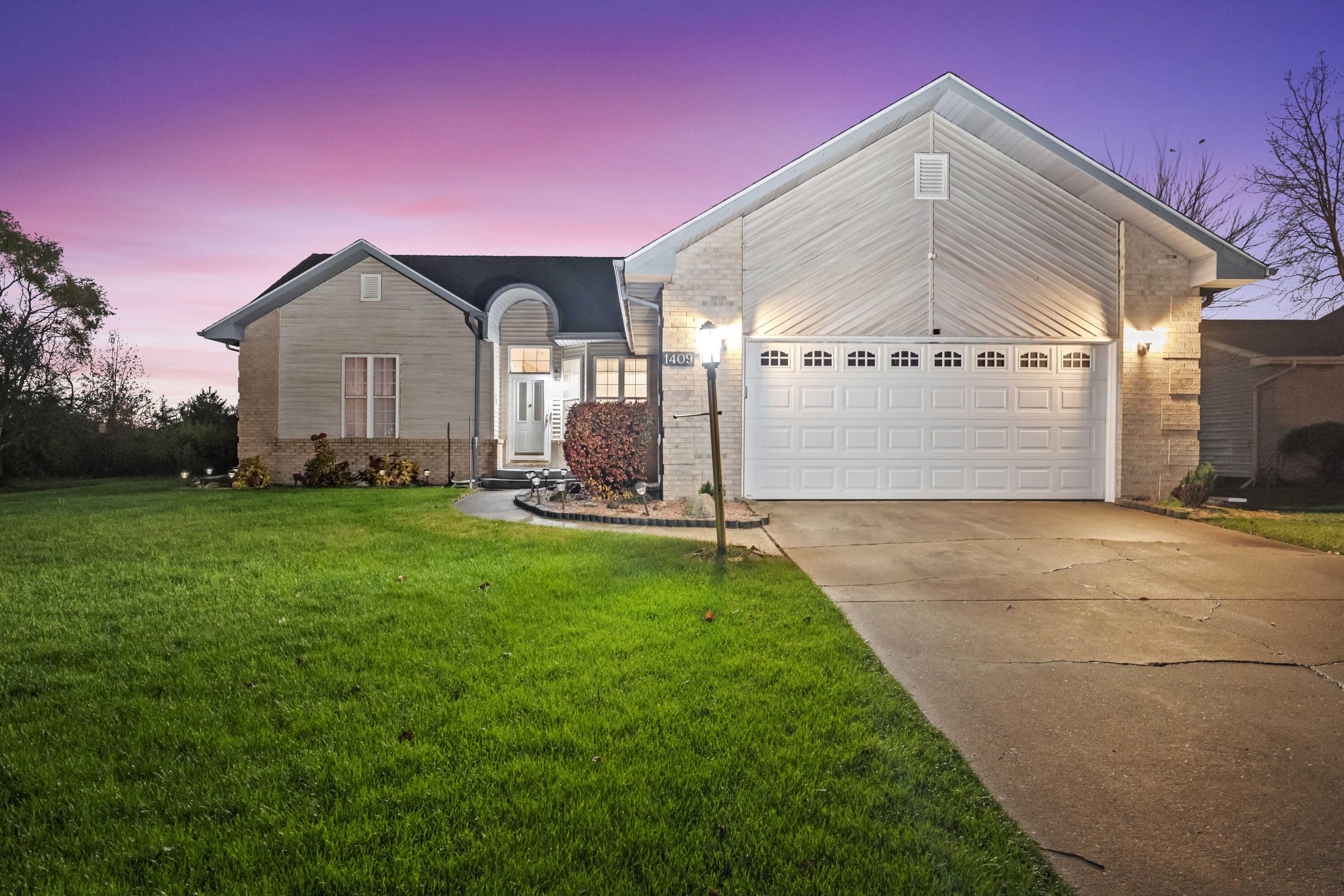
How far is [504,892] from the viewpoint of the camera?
1.95 m

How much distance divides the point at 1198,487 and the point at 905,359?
188 inches

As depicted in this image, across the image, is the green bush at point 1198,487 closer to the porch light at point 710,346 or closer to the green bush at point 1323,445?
the porch light at point 710,346

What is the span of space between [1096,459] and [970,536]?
4821mm

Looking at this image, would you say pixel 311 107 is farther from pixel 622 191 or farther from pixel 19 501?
pixel 19 501

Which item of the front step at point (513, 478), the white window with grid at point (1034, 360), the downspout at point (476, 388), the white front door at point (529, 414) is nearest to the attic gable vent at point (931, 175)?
the white window with grid at point (1034, 360)

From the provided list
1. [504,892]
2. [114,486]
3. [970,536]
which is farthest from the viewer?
[114,486]

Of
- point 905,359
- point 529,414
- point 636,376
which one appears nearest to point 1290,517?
point 905,359

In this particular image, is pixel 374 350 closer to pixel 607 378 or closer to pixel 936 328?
pixel 607 378

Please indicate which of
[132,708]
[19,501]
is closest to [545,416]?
[19,501]

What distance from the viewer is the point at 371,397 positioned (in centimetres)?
1612

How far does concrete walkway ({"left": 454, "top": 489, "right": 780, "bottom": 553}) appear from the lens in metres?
7.64

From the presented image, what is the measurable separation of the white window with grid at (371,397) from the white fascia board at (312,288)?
77.1 inches

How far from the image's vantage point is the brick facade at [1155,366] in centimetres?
1085

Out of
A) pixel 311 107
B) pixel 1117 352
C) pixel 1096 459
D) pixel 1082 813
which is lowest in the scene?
pixel 1082 813
